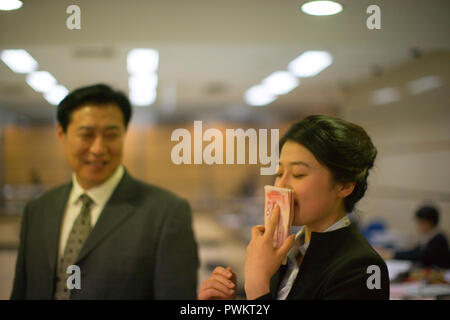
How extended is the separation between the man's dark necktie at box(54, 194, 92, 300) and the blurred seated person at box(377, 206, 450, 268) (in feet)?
10.1

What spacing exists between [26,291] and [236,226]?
449 cm

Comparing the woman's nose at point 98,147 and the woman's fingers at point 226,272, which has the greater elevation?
the woman's nose at point 98,147

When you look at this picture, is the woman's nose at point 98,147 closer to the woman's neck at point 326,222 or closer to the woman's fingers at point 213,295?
the woman's fingers at point 213,295

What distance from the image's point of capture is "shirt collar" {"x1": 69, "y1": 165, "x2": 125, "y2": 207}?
66.4 inches

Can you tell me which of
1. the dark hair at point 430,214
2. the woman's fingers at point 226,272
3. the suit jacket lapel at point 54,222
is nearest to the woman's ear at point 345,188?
the woman's fingers at point 226,272

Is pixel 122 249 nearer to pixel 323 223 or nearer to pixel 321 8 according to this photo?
pixel 323 223

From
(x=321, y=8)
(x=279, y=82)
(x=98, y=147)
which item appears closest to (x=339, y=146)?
(x=321, y=8)

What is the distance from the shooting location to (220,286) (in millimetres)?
1197

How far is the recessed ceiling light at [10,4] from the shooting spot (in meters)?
1.41

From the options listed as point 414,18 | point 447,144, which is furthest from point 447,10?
point 447,144

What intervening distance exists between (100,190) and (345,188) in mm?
1066

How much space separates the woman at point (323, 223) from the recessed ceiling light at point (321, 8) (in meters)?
0.58

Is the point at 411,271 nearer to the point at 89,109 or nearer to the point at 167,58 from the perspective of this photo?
the point at 89,109

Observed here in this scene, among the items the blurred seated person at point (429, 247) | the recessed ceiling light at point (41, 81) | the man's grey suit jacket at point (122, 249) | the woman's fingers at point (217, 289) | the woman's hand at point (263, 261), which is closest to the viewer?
the woman's hand at point (263, 261)
